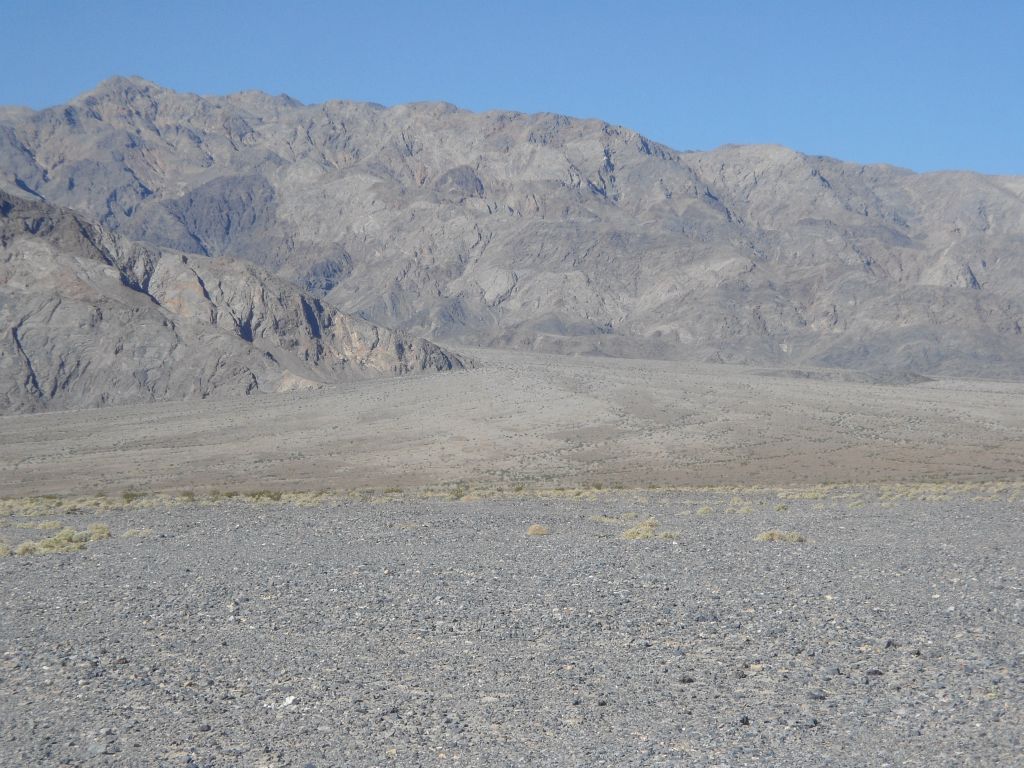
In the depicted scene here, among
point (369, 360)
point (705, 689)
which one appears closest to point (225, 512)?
point (705, 689)

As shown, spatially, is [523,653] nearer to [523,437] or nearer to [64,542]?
[64,542]

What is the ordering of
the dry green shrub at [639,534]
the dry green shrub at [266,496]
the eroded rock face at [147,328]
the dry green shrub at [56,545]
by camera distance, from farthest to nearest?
the eroded rock face at [147,328]
the dry green shrub at [266,496]
the dry green shrub at [639,534]
the dry green shrub at [56,545]

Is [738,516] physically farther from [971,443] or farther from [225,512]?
[971,443]

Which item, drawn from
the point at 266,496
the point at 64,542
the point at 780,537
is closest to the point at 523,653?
the point at 780,537

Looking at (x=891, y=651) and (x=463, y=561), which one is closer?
(x=891, y=651)

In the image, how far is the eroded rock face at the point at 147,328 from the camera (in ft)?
283

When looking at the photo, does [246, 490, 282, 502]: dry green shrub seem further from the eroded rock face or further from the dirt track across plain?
the eroded rock face

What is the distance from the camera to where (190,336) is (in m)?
93.5

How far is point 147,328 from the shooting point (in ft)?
299

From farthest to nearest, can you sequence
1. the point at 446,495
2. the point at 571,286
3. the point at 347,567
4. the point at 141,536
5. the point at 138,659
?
the point at 571,286 → the point at 446,495 → the point at 141,536 → the point at 347,567 → the point at 138,659

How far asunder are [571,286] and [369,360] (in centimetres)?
9715

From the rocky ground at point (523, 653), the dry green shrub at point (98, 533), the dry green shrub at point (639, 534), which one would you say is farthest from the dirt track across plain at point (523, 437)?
the rocky ground at point (523, 653)

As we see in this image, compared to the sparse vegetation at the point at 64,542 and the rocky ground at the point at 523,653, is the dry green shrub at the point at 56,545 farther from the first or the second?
the rocky ground at the point at 523,653

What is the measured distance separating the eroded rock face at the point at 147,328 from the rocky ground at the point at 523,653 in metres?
70.2
